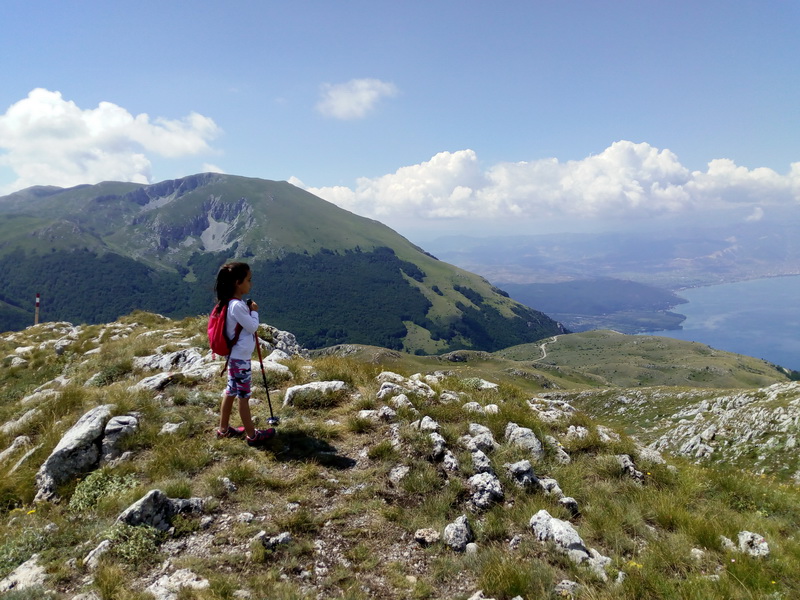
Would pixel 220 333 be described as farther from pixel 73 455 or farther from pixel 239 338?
pixel 73 455

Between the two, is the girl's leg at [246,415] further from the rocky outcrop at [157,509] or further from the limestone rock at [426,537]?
the limestone rock at [426,537]

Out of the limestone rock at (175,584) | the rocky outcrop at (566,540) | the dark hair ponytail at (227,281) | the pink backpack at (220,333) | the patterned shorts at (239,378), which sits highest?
the dark hair ponytail at (227,281)

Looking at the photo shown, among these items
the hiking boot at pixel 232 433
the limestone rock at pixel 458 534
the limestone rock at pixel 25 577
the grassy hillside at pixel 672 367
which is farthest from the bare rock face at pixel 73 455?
the grassy hillside at pixel 672 367

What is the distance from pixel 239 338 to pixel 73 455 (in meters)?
3.75

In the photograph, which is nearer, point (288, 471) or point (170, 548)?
point (170, 548)

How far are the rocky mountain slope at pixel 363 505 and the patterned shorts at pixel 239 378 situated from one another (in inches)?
42.6

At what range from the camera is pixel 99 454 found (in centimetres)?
790

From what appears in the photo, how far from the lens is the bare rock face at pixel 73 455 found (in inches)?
281

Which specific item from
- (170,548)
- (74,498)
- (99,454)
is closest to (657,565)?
(170,548)

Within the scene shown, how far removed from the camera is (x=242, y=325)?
8.02 m

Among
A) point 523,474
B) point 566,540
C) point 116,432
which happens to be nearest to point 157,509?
point 116,432

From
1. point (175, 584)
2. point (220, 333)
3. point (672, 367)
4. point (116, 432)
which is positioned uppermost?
point (220, 333)

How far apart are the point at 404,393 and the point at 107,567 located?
677cm

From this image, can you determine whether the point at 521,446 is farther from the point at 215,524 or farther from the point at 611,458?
the point at 215,524
